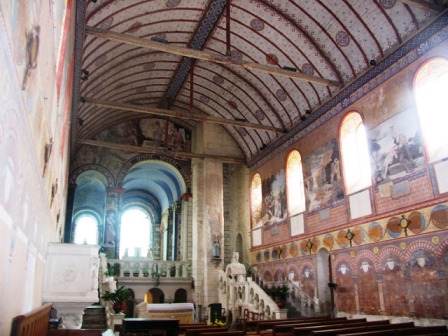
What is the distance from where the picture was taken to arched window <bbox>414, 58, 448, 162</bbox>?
1045 centimetres

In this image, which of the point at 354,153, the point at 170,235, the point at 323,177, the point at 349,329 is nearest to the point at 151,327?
the point at 349,329

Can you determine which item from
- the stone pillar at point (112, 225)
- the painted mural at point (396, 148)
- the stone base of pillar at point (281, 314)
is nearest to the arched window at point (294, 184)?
the stone base of pillar at point (281, 314)

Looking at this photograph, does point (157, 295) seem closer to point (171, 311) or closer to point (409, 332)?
point (171, 311)

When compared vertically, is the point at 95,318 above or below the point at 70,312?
below

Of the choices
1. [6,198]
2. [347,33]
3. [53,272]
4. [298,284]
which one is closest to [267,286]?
[298,284]

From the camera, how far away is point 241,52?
631 inches

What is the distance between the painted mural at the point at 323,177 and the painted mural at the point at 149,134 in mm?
8326

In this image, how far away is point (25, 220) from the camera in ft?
13.4

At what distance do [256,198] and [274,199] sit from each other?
2546 mm

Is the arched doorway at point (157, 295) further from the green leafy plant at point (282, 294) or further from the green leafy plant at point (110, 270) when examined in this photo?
the green leafy plant at point (282, 294)

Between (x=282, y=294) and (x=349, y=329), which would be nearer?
(x=349, y=329)

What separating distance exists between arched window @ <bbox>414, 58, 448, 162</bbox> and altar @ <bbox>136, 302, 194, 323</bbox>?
941cm

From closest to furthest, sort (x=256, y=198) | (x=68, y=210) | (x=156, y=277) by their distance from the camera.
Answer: (x=156, y=277), (x=68, y=210), (x=256, y=198)

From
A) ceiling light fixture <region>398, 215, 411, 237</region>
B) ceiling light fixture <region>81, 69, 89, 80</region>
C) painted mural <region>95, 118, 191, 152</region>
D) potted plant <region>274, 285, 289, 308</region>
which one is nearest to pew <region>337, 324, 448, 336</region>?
ceiling light fixture <region>398, 215, 411, 237</region>
